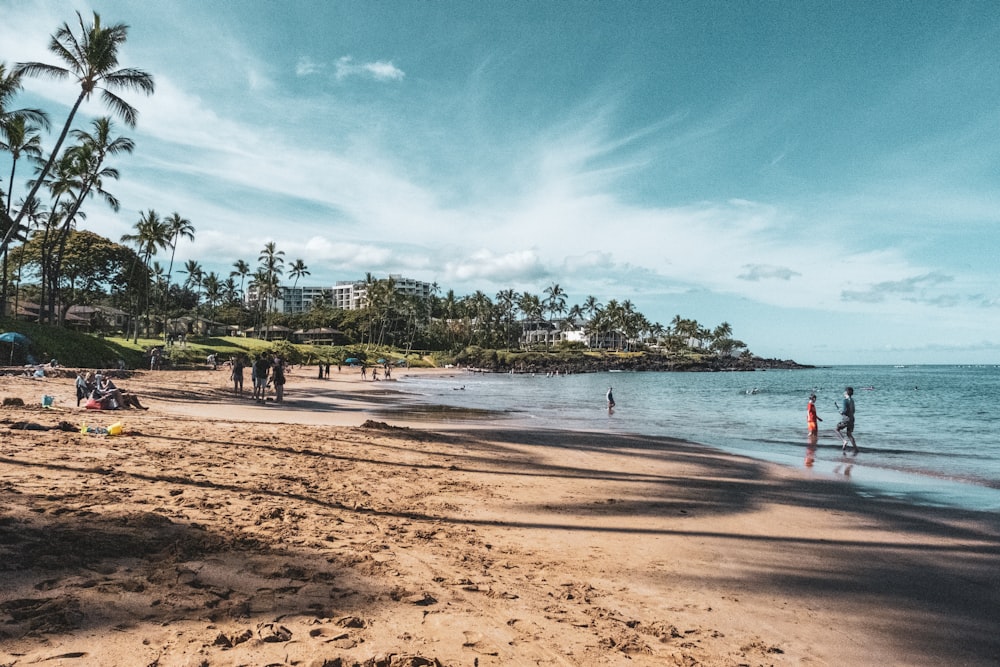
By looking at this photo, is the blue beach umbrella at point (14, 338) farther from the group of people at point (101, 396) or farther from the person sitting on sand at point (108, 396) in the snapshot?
the person sitting on sand at point (108, 396)

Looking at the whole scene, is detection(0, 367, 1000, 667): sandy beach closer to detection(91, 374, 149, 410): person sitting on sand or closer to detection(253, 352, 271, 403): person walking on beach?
detection(91, 374, 149, 410): person sitting on sand

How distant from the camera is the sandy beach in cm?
379

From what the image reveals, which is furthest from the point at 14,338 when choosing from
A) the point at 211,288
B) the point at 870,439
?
the point at 211,288

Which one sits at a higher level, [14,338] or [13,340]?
[14,338]

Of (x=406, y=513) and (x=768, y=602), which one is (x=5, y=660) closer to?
(x=406, y=513)

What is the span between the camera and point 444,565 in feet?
18.0

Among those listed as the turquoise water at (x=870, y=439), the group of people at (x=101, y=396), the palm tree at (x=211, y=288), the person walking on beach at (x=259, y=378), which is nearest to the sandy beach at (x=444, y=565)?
the turquoise water at (x=870, y=439)

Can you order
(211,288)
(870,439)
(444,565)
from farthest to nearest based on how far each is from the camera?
(211,288)
(870,439)
(444,565)

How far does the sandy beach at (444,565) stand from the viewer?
3.79 m

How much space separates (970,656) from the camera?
4.56m

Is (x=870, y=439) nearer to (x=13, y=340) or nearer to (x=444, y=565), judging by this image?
(x=444, y=565)

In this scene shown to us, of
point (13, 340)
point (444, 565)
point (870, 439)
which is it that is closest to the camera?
point (444, 565)

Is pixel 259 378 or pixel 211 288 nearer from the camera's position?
pixel 259 378

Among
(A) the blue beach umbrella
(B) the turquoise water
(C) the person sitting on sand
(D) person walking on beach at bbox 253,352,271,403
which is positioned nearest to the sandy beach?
(B) the turquoise water
